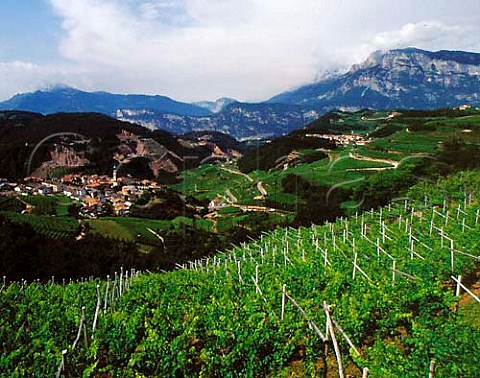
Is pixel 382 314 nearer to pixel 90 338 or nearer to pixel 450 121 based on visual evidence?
pixel 90 338

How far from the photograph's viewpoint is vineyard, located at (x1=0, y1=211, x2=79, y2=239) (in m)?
50.8

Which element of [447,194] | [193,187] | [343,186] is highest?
[447,194]

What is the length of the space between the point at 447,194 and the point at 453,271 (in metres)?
17.7

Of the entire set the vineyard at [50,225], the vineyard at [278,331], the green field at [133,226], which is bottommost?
the green field at [133,226]

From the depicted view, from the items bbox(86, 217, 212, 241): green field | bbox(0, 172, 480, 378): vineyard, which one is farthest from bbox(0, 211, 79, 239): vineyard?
bbox(0, 172, 480, 378): vineyard

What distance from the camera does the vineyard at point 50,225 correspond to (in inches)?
2001

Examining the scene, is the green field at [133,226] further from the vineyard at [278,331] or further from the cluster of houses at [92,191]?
the vineyard at [278,331]

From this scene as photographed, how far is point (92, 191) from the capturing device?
83.5 metres

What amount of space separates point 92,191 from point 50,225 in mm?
31328

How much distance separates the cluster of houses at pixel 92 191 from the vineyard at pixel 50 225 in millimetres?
7553

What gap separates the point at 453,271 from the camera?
9.72 m

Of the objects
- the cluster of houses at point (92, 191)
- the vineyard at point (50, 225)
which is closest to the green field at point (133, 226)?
the vineyard at point (50, 225)

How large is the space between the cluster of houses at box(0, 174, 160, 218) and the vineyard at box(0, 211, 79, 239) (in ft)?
24.8

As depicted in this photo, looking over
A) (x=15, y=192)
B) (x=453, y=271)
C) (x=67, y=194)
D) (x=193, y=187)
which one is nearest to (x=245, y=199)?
(x=193, y=187)
